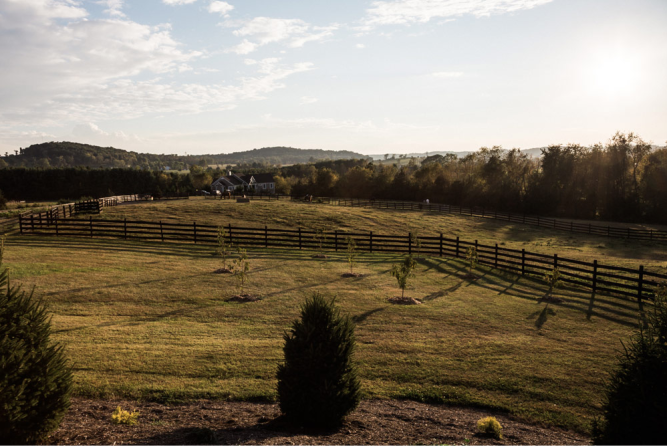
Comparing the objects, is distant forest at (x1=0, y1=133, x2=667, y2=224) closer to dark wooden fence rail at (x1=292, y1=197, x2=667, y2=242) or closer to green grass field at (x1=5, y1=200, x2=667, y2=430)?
dark wooden fence rail at (x1=292, y1=197, x2=667, y2=242)

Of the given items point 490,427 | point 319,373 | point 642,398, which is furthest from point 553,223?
point 319,373

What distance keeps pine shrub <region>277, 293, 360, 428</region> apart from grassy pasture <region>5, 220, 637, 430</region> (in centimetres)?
187

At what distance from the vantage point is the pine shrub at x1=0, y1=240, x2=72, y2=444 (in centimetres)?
543

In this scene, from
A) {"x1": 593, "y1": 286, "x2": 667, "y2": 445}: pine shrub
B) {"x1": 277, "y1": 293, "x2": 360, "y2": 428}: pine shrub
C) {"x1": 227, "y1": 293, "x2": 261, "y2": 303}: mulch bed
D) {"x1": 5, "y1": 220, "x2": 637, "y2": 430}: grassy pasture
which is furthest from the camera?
{"x1": 227, "y1": 293, "x2": 261, "y2": 303}: mulch bed

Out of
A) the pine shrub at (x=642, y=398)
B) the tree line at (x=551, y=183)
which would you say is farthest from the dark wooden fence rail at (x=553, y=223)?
the pine shrub at (x=642, y=398)

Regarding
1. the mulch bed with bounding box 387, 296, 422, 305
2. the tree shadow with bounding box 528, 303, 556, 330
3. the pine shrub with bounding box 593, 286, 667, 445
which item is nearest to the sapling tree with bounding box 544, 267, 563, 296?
the tree shadow with bounding box 528, 303, 556, 330

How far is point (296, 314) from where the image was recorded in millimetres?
13305

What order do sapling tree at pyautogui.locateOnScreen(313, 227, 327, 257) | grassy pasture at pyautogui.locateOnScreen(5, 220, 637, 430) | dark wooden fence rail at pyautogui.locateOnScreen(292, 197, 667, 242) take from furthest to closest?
dark wooden fence rail at pyautogui.locateOnScreen(292, 197, 667, 242)
sapling tree at pyautogui.locateOnScreen(313, 227, 327, 257)
grassy pasture at pyautogui.locateOnScreen(5, 220, 637, 430)

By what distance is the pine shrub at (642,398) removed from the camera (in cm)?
512

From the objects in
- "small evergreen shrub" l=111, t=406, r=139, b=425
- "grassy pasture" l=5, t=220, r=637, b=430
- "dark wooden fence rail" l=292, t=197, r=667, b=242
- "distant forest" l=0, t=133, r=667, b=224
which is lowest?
"grassy pasture" l=5, t=220, r=637, b=430

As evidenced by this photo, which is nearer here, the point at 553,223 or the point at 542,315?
the point at 542,315

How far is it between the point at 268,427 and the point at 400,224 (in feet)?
138

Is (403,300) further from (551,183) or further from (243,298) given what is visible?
(551,183)

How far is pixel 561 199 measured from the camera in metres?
65.2
